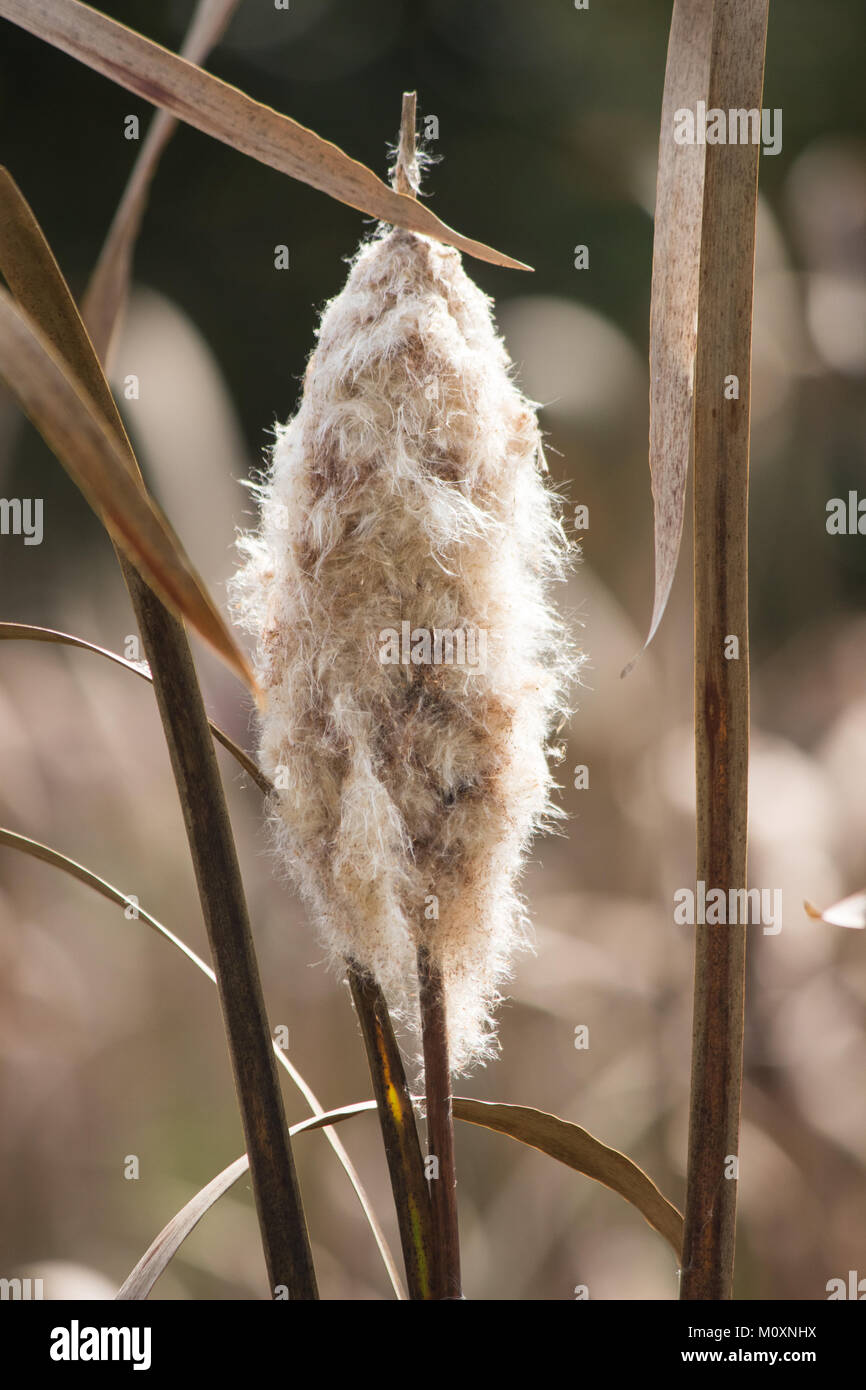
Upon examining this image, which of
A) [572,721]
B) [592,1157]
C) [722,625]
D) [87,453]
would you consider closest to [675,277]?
[722,625]

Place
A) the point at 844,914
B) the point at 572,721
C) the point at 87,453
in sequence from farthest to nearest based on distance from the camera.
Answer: the point at 572,721
the point at 844,914
the point at 87,453

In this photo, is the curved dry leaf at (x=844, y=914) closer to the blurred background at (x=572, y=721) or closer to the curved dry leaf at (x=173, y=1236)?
the curved dry leaf at (x=173, y=1236)

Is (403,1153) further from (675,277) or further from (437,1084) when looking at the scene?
(675,277)

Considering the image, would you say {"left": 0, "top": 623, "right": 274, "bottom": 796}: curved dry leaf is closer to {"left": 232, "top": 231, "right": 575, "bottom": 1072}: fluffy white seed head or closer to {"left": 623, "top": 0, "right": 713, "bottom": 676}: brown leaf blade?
{"left": 232, "top": 231, "right": 575, "bottom": 1072}: fluffy white seed head

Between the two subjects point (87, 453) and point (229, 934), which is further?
point (229, 934)

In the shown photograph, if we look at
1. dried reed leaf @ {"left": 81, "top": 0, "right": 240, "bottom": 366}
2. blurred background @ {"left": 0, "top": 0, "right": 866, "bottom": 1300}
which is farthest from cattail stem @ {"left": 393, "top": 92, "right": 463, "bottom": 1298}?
blurred background @ {"left": 0, "top": 0, "right": 866, "bottom": 1300}
